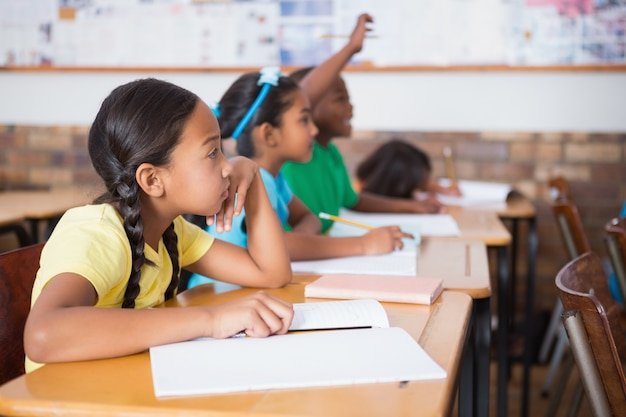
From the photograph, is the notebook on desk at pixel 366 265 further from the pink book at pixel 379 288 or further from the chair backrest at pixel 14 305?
the chair backrest at pixel 14 305

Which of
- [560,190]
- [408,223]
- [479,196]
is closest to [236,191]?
[408,223]

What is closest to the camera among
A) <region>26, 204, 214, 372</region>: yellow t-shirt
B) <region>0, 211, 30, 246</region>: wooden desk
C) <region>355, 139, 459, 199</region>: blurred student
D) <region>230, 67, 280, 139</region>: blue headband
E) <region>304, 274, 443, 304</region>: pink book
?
<region>26, 204, 214, 372</region>: yellow t-shirt

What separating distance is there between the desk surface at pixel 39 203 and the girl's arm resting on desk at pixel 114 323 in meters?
1.46

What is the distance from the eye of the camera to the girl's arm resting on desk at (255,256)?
60.1 inches

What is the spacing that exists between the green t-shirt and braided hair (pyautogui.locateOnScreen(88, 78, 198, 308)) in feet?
3.78

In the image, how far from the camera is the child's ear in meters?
1.26

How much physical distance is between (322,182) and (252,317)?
5.20 ft

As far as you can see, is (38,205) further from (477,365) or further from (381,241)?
(477,365)

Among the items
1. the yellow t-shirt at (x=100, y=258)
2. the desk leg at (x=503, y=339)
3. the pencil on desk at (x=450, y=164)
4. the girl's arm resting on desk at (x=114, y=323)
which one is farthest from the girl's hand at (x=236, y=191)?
the pencil on desk at (x=450, y=164)

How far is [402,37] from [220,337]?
2814mm

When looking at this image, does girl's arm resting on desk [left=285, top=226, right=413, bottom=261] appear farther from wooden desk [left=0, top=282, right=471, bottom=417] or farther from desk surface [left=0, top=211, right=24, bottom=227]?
desk surface [left=0, top=211, right=24, bottom=227]

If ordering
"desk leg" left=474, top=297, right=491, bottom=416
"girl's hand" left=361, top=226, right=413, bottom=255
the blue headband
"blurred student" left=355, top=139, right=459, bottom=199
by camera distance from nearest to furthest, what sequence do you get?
"desk leg" left=474, top=297, right=491, bottom=416 → "girl's hand" left=361, top=226, right=413, bottom=255 → the blue headband → "blurred student" left=355, top=139, right=459, bottom=199

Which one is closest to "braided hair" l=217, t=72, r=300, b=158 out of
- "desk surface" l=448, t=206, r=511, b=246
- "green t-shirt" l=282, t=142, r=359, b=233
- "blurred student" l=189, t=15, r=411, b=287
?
"blurred student" l=189, t=15, r=411, b=287

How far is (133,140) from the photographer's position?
1257 millimetres
